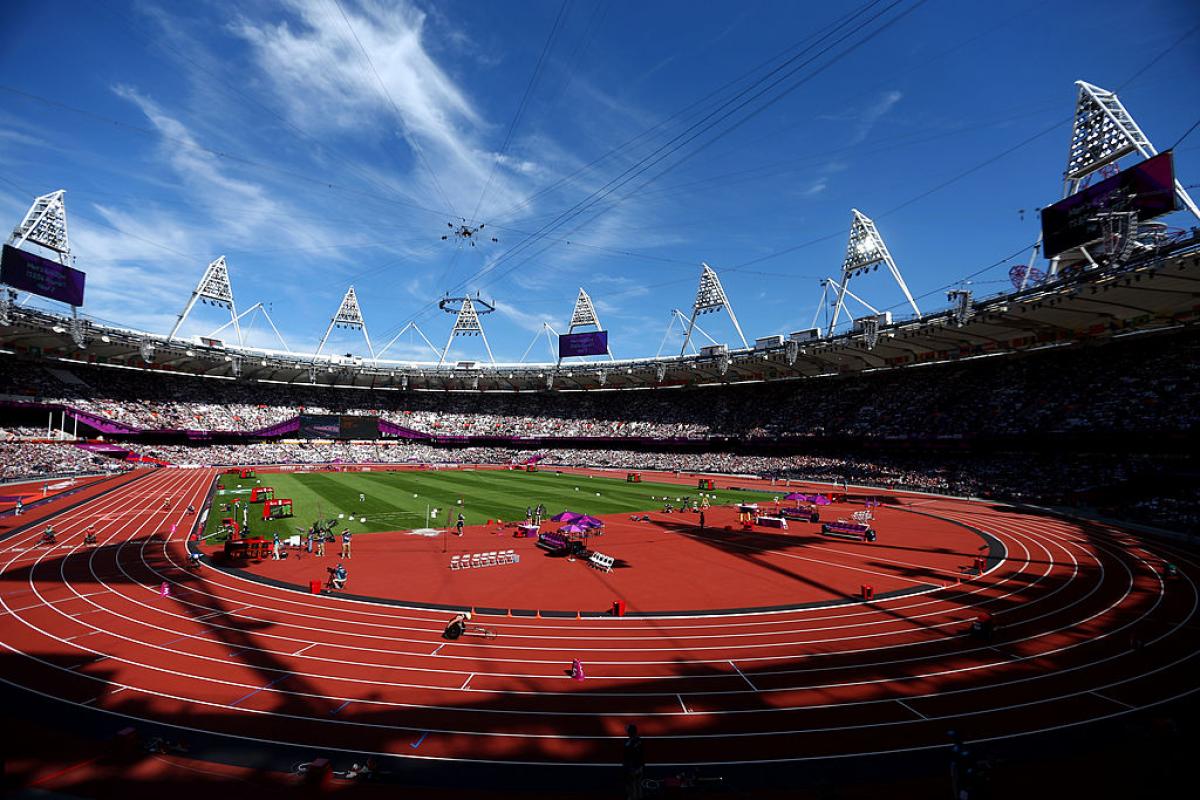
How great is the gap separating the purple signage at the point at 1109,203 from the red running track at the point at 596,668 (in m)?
25.6

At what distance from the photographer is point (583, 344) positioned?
81.2 m

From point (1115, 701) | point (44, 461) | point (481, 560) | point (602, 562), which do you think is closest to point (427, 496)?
point (481, 560)

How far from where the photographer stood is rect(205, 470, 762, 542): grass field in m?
32.1

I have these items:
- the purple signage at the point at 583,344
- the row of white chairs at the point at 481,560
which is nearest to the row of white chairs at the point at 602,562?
the row of white chairs at the point at 481,560

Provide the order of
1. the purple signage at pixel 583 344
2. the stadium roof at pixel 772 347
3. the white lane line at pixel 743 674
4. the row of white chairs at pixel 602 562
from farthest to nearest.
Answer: the purple signage at pixel 583 344, the stadium roof at pixel 772 347, the row of white chairs at pixel 602 562, the white lane line at pixel 743 674

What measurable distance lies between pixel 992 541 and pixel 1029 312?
23184 millimetres

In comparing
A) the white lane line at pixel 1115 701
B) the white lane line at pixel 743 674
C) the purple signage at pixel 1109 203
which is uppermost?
the purple signage at pixel 1109 203

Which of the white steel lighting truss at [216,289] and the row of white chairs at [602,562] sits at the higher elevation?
the white steel lighting truss at [216,289]

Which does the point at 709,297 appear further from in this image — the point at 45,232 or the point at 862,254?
the point at 45,232

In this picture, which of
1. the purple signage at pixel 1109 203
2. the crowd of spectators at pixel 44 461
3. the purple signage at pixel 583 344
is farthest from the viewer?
the purple signage at pixel 583 344

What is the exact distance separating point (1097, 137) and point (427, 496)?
60.4 meters

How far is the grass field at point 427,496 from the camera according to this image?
32125 millimetres

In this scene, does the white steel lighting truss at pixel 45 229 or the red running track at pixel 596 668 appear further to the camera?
the white steel lighting truss at pixel 45 229

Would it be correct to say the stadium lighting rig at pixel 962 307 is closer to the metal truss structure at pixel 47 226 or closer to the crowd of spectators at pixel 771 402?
the crowd of spectators at pixel 771 402
